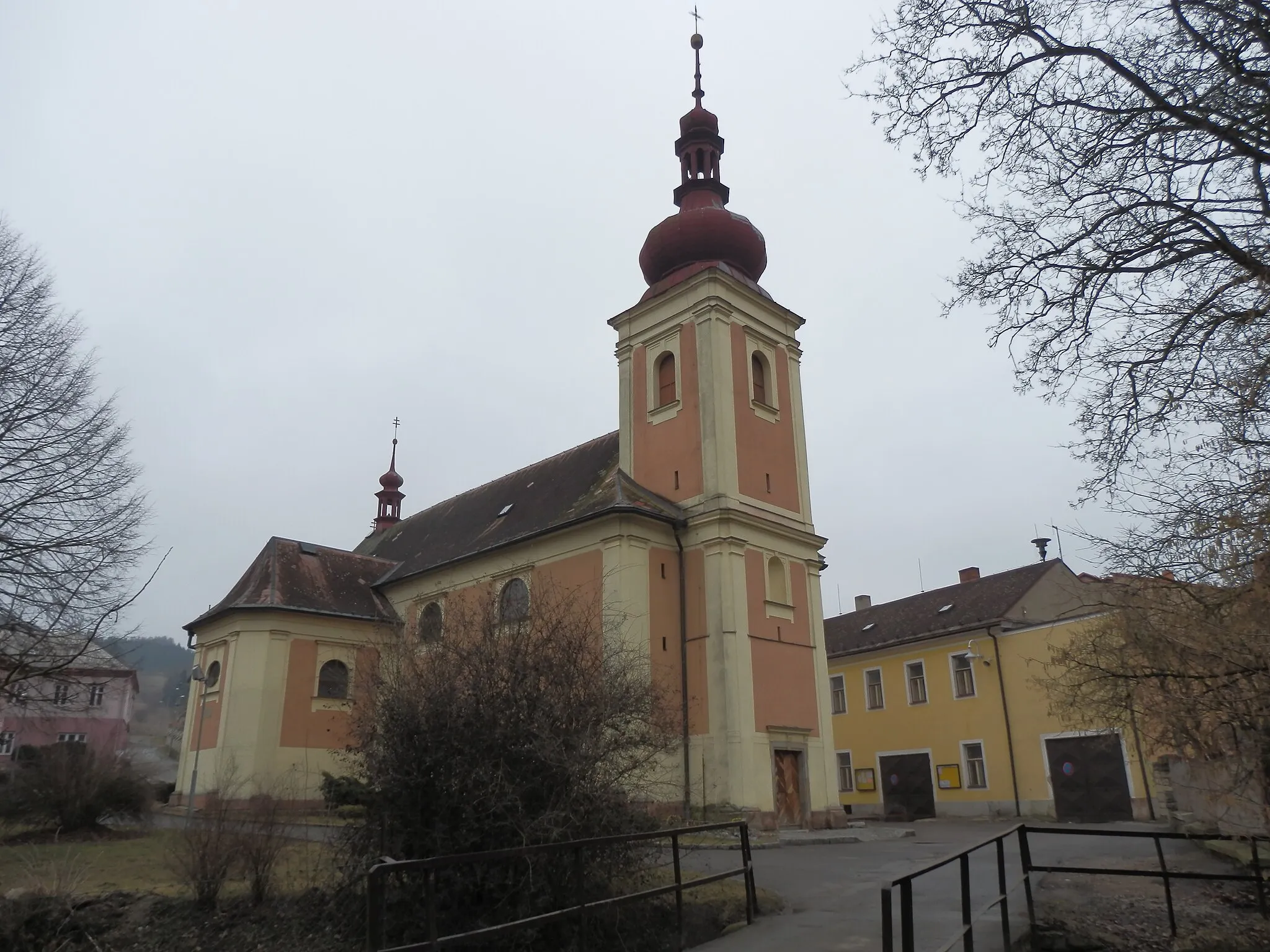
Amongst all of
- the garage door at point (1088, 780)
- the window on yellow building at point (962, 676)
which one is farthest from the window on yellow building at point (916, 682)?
the garage door at point (1088, 780)

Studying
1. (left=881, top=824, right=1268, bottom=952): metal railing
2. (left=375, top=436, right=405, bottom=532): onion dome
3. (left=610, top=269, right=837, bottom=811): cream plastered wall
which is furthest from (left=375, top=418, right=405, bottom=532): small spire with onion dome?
(left=881, top=824, right=1268, bottom=952): metal railing

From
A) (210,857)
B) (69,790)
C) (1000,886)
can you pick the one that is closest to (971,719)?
(1000,886)

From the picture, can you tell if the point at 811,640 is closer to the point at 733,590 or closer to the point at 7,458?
the point at 733,590

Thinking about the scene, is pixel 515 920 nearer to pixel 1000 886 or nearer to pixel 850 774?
pixel 1000 886

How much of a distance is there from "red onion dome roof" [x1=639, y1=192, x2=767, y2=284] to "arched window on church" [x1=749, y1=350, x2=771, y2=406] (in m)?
2.53

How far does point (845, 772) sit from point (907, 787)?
286cm

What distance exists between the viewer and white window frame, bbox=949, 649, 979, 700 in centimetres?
2912

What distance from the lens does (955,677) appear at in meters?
29.9

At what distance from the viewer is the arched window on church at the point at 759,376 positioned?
25.2 metres

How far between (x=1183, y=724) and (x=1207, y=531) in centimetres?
414

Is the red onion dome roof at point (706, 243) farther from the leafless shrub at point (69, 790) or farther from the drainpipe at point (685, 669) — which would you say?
the leafless shrub at point (69, 790)

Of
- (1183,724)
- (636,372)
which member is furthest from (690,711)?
(1183,724)

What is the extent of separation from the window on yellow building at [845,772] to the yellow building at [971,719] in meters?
0.05

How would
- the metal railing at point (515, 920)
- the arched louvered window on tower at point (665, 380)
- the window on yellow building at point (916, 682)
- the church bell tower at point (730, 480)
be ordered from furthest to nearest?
the window on yellow building at point (916, 682) < the arched louvered window on tower at point (665, 380) < the church bell tower at point (730, 480) < the metal railing at point (515, 920)
